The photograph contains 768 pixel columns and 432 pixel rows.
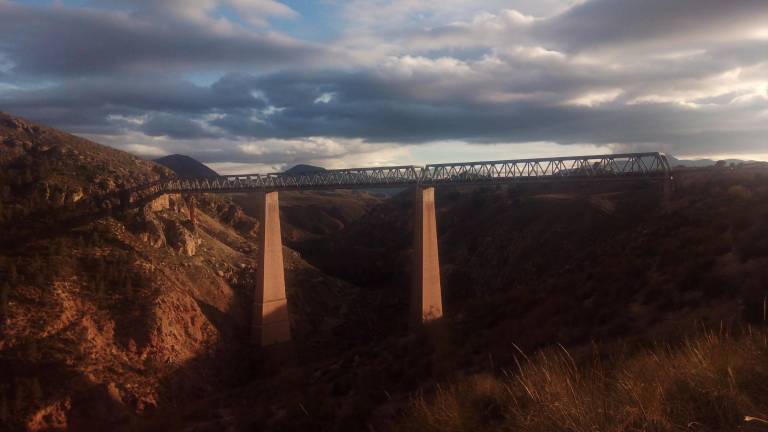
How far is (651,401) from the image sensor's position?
582 cm

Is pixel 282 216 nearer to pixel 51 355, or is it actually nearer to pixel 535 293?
pixel 51 355

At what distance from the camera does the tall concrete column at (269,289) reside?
43250mm

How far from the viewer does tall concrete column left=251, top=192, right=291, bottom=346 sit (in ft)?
142

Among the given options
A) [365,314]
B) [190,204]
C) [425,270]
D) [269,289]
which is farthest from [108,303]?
[365,314]

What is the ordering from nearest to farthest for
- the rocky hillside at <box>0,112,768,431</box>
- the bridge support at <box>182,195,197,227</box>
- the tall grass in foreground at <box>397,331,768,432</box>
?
the tall grass in foreground at <box>397,331,768,432</box>
the rocky hillside at <box>0,112,768,431</box>
the bridge support at <box>182,195,197,227</box>

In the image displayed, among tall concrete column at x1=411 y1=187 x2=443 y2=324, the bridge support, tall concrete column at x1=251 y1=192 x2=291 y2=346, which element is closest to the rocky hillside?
the bridge support

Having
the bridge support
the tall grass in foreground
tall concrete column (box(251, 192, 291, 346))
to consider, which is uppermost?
the bridge support

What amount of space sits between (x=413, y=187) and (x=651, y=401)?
36.2 m

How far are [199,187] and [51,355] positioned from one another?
26.3 m

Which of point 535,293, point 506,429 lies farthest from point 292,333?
point 506,429

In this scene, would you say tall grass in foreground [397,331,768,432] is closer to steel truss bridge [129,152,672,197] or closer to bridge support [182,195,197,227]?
steel truss bridge [129,152,672,197]

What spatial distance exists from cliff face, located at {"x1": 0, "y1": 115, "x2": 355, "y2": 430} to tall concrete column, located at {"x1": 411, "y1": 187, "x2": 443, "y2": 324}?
1452 centimetres

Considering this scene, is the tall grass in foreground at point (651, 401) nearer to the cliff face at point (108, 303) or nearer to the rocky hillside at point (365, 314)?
the rocky hillside at point (365, 314)

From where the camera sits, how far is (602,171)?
121 feet
